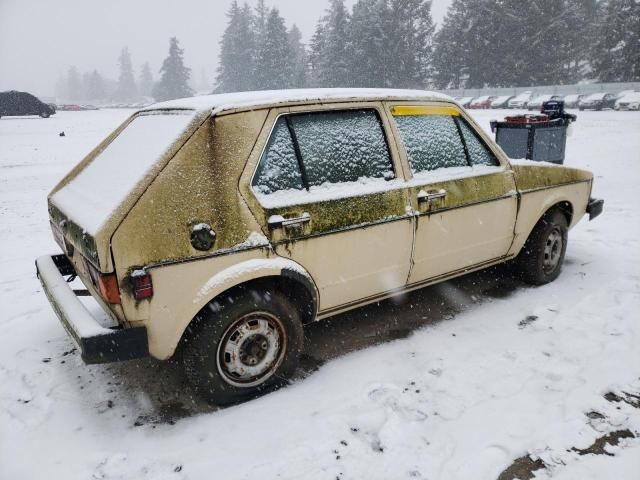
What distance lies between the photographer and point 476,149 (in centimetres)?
406

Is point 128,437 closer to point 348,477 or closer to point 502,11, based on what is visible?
point 348,477

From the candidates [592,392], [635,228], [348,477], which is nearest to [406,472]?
[348,477]

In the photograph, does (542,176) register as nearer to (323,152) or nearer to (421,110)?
(421,110)

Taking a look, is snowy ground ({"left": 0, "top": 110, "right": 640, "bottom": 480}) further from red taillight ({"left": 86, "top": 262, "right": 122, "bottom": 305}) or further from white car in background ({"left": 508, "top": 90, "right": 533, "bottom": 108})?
white car in background ({"left": 508, "top": 90, "right": 533, "bottom": 108})

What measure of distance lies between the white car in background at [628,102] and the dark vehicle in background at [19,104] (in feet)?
115

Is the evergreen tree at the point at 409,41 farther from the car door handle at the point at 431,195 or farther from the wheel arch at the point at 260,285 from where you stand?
the wheel arch at the point at 260,285

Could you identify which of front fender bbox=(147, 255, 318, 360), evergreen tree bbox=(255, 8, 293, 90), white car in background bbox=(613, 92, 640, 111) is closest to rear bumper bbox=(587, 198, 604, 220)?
front fender bbox=(147, 255, 318, 360)

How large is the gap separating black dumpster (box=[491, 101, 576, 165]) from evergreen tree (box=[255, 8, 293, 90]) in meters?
58.6

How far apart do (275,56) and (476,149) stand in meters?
64.4

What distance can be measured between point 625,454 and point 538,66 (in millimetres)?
56646

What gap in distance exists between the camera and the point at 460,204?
3.79m

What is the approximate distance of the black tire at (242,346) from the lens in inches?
111

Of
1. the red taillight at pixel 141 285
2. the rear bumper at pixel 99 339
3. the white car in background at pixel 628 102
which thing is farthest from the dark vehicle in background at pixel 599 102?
the rear bumper at pixel 99 339

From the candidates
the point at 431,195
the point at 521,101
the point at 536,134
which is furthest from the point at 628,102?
the point at 431,195
